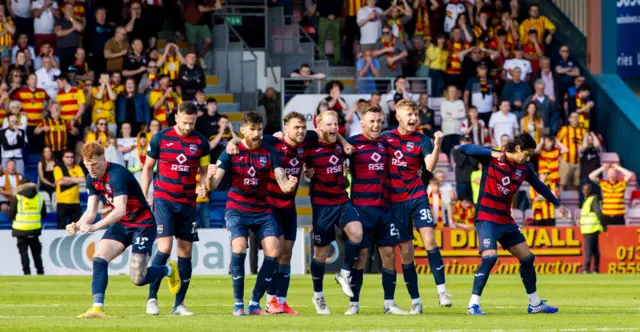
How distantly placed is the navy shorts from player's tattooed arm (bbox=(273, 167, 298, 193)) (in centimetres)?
107

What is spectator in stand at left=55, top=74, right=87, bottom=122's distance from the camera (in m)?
27.4

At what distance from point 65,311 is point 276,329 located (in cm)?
399

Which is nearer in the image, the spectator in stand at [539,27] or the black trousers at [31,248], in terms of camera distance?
the black trousers at [31,248]

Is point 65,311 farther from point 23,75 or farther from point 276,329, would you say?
point 23,75

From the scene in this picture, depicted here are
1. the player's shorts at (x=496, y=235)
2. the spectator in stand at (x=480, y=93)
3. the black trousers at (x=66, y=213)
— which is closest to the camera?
the player's shorts at (x=496, y=235)

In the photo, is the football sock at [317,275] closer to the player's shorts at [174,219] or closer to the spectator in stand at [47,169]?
the player's shorts at [174,219]

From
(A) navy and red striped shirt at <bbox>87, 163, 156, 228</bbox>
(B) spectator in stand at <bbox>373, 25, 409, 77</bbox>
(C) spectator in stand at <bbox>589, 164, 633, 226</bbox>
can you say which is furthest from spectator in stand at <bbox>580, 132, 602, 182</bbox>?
(A) navy and red striped shirt at <bbox>87, 163, 156, 228</bbox>

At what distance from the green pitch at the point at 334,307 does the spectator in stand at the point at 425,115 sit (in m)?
4.99

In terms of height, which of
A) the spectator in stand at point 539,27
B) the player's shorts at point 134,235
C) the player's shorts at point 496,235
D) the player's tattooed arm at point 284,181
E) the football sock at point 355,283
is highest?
the spectator in stand at point 539,27

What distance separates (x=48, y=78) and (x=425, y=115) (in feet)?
26.3

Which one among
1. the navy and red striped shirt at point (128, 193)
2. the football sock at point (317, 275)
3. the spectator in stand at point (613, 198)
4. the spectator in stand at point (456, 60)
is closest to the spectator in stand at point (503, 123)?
the spectator in stand at point (456, 60)

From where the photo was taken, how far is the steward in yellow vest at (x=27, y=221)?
24812 millimetres

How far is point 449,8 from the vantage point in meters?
31.5

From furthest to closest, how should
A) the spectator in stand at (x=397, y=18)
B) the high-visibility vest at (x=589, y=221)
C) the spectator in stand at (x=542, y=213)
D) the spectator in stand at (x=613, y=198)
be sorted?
the spectator in stand at (x=397, y=18)
the spectator in stand at (x=542, y=213)
the spectator in stand at (x=613, y=198)
the high-visibility vest at (x=589, y=221)
